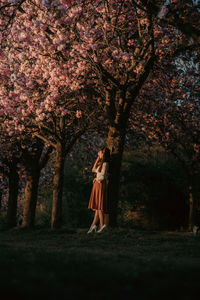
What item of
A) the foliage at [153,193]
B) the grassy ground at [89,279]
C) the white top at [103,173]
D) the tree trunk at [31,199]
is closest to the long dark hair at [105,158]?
the white top at [103,173]

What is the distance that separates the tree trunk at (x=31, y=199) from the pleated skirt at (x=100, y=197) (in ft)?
30.8

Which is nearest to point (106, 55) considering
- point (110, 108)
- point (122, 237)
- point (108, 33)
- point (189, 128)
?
point (108, 33)

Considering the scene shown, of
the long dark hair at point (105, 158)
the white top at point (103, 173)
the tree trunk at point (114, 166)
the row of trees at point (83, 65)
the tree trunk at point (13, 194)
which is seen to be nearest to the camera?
the white top at point (103, 173)

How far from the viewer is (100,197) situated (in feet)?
49.2

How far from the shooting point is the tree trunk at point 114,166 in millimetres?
15977

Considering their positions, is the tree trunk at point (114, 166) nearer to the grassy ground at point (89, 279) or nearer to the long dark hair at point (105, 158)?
the long dark hair at point (105, 158)

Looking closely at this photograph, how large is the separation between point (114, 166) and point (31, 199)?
926 cm

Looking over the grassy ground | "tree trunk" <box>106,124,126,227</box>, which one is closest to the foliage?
"tree trunk" <box>106,124,126,227</box>

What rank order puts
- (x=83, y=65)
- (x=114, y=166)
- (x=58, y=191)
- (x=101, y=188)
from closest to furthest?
1. (x=101, y=188)
2. (x=114, y=166)
3. (x=83, y=65)
4. (x=58, y=191)

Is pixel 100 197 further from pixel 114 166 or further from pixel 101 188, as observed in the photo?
pixel 114 166

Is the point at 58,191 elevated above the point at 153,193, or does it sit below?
below

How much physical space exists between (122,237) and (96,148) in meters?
15.9

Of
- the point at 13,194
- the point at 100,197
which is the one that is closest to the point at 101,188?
the point at 100,197

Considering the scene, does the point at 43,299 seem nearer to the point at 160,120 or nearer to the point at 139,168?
the point at 160,120
